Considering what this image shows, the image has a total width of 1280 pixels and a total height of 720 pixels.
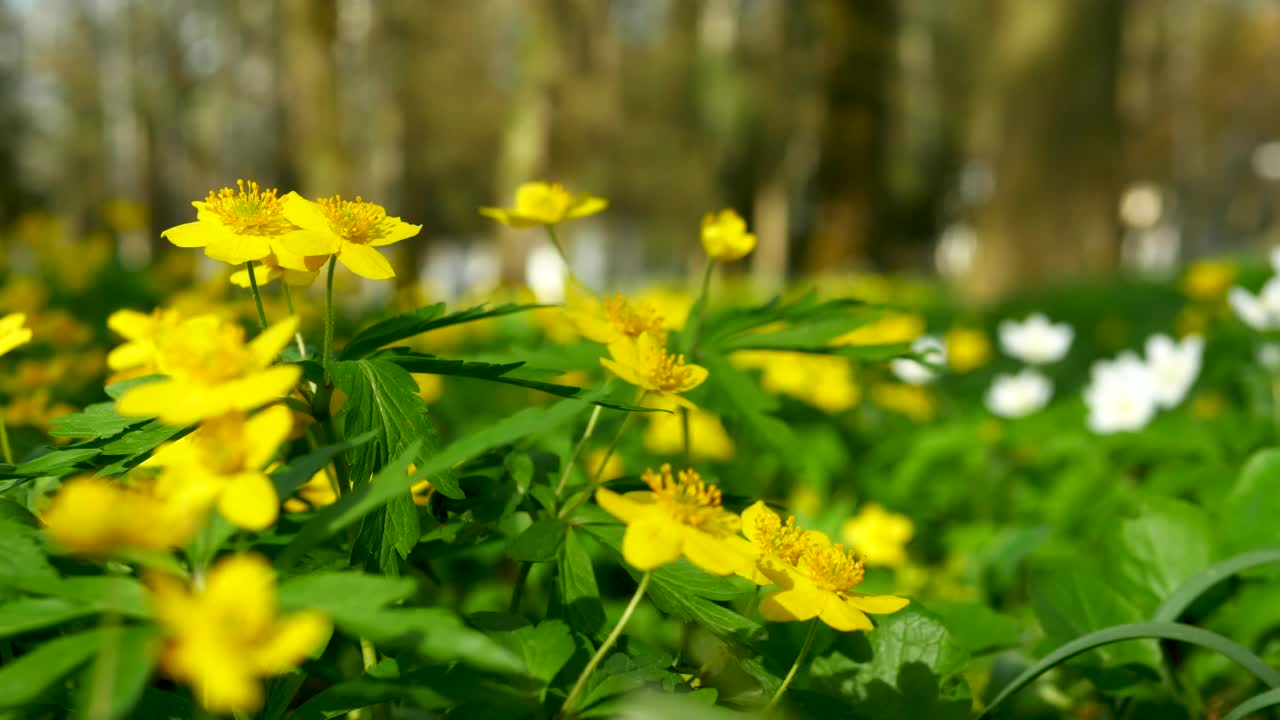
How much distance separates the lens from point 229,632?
0.47 meters

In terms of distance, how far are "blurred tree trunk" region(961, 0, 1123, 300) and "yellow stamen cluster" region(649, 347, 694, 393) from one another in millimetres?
7023

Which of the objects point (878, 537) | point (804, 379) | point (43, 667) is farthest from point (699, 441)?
point (43, 667)

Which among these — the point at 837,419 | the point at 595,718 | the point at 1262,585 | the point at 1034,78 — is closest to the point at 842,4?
the point at 1034,78

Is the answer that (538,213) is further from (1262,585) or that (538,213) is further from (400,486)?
(1262,585)

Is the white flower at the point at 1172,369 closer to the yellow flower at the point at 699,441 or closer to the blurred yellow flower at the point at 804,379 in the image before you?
the blurred yellow flower at the point at 804,379

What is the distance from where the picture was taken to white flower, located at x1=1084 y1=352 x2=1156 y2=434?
7.61 ft

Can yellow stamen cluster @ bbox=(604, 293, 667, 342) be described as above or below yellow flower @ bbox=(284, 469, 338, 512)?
above

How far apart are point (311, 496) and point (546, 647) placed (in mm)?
366

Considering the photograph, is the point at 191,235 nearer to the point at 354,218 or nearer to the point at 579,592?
the point at 354,218

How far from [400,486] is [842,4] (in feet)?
34.2

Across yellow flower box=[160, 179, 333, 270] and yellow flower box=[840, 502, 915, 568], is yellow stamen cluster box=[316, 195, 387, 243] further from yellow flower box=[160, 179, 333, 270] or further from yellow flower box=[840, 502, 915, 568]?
yellow flower box=[840, 502, 915, 568]

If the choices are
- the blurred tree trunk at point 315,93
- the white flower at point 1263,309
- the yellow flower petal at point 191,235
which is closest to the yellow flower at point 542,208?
the yellow flower petal at point 191,235

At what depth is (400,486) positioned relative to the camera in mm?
597

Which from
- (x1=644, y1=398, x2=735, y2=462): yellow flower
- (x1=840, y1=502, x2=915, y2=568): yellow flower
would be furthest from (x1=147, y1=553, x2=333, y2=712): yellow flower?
(x1=644, y1=398, x2=735, y2=462): yellow flower
